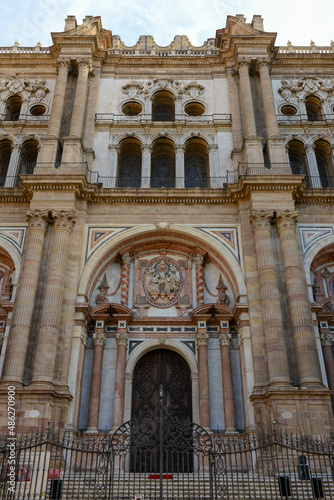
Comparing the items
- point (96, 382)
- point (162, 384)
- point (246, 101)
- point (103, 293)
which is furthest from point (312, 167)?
point (96, 382)

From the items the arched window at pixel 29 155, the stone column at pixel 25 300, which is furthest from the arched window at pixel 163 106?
the stone column at pixel 25 300

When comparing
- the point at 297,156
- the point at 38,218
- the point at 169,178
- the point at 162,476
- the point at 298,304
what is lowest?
the point at 162,476

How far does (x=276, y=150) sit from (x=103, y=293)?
10.0 metres

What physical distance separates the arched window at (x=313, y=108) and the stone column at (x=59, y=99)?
1270 centimetres

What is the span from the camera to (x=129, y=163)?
969 inches

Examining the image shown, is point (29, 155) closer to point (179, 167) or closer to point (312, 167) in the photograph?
point (179, 167)

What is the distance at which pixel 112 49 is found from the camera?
27734mm

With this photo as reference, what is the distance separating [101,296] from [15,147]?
9.08 meters

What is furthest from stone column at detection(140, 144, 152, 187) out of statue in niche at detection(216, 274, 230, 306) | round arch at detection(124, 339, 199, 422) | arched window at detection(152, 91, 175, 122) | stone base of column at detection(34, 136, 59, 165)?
round arch at detection(124, 339, 199, 422)

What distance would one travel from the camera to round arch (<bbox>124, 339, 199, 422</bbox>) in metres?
18.7

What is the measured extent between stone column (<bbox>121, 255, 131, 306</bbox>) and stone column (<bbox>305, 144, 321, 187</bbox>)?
9255mm

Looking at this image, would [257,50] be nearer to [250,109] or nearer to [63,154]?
[250,109]

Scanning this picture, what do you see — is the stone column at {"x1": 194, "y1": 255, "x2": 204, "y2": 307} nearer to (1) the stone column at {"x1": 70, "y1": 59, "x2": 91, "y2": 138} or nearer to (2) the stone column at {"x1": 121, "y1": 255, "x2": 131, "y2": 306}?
(2) the stone column at {"x1": 121, "y1": 255, "x2": 131, "y2": 306}

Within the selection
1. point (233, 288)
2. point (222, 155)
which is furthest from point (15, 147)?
point (233, 288)
